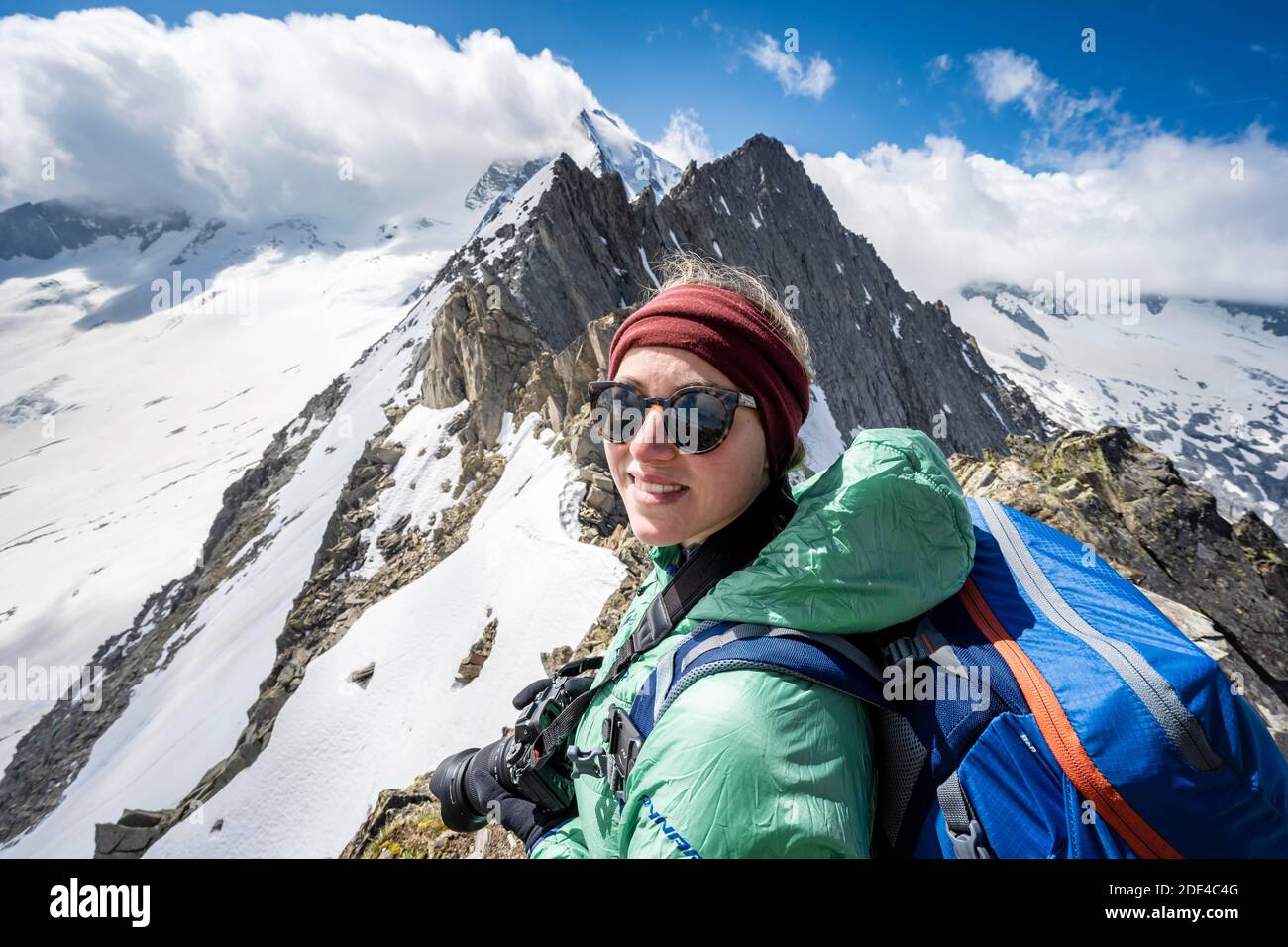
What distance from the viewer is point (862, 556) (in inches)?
73.1

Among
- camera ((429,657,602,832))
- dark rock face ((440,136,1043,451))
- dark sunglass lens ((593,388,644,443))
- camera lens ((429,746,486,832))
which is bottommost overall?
camera lens ((429,746,486,832))

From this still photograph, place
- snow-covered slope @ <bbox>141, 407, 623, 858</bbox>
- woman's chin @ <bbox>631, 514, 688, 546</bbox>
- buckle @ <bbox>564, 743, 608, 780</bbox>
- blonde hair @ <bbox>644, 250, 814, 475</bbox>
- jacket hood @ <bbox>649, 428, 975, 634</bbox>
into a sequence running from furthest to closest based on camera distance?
snow-covered slope @ <bbox>141, 407, 623, 858</bbox>
blonde hair @ <bbox>644, 250, 814, 475</bbox>
woman's chin @ <bbox>631, 514, 688, 546</bbox>
buckle @ <bbox>564, 743, 608, 780</bbox>
jacket hood @ <bbox>649, 428, 975, 634</bbox>

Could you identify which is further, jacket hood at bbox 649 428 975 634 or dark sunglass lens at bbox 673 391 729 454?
dark sunglass lens at bbox 673 391 729 454

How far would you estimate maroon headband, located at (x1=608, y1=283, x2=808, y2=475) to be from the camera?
2449mm

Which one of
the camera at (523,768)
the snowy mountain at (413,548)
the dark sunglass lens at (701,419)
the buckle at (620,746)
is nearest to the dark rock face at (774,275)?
the snowy mountain at (413,548)

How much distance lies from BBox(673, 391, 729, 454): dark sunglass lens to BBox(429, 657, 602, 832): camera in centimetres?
160

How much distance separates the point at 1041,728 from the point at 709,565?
3.77ft

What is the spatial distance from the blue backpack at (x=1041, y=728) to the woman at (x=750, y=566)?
0.09 m

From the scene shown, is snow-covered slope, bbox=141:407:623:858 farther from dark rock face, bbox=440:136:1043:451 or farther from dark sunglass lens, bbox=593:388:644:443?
dark rock face, bbox=440:136:1043:451

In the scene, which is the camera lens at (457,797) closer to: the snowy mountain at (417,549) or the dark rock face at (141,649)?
the snowy mountain at (417,549)

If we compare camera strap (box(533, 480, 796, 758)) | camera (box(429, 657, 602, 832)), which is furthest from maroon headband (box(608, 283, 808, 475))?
camera (box(429, 657, 602, 832))

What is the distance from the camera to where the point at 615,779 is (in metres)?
1.92
